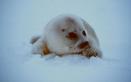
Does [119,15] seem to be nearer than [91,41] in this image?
No

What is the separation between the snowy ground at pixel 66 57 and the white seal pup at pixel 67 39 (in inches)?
1.2

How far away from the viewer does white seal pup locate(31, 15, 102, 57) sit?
1.25 m

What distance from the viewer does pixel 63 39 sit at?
1.25m

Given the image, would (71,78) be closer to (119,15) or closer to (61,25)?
(61,25)

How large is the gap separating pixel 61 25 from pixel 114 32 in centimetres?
27

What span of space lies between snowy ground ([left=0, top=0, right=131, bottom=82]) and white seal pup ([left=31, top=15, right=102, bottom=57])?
0.10ft

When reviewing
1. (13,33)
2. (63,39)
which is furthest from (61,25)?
(13,33)

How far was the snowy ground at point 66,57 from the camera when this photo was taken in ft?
4.10

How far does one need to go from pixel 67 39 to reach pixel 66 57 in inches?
3.0

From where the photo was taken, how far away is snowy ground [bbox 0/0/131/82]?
1.25 meters

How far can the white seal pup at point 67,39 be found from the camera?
4.09 ft

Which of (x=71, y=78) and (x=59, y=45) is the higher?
(x=59, y=45)

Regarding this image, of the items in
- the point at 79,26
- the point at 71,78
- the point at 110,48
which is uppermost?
the point at 79,26

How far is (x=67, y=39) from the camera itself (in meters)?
1.25
